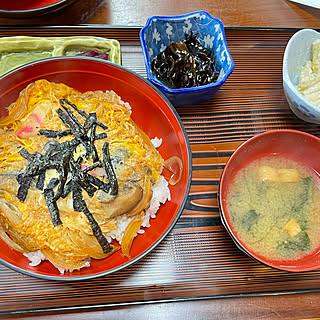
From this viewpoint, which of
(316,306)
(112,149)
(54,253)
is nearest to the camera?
(54,253)

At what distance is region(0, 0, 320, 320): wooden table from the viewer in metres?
1.84

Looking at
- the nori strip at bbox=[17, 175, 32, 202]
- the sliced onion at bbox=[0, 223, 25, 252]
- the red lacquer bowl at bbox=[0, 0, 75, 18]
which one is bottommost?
the sliced onion at bbox=[0, 223, 25, 252]

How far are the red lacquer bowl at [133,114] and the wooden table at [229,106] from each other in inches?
9.4

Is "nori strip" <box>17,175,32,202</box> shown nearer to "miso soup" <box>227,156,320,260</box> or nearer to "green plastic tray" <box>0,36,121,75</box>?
"green plastic tray" <box>0,36,121,75</box>

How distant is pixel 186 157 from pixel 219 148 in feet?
A: 1.56

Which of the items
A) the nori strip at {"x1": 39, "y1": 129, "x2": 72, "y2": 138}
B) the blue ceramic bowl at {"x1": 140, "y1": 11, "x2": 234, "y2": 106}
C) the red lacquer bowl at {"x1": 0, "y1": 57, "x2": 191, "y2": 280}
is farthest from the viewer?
the blue ceramic bowl at {"x1": 140, "y1": 11, "x2": 234, "y2": 106}

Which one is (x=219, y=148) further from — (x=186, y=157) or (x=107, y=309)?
(x=107, y=309)

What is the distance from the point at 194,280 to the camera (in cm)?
186

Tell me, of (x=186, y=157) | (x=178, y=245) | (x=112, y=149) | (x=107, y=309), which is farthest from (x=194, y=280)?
(x=112, y=149)

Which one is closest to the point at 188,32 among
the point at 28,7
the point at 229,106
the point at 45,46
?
the point at 229,106

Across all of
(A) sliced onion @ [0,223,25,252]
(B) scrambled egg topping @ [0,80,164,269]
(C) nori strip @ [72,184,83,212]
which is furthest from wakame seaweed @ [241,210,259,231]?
(A) sliced onion @ [0,223,25,252]

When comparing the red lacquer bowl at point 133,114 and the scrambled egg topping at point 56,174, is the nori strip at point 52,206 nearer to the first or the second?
the scrambled egg topping at point 56,174

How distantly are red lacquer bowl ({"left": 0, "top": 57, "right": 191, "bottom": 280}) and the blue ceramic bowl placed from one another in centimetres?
14

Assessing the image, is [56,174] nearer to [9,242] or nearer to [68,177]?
[68,177]
